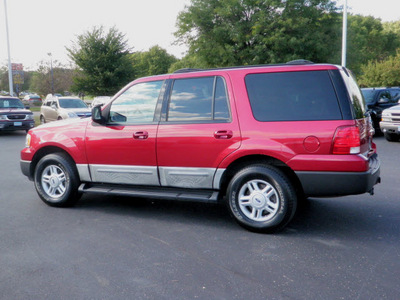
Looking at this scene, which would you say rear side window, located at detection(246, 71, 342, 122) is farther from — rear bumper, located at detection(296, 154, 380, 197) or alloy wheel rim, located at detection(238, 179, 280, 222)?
alloy wheel rim, located at detection(238, 179, 280, 222)

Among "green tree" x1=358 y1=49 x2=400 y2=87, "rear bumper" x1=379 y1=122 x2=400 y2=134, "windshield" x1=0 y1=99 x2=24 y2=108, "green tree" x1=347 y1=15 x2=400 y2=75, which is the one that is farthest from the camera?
"green tree" x1=347 y1=15 x2=400 y2=75

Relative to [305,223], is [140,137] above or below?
above

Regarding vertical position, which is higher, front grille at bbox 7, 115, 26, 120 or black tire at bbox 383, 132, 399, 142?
front grille at bbox 7, 115, 26, 120

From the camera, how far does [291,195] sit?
4.40 meters

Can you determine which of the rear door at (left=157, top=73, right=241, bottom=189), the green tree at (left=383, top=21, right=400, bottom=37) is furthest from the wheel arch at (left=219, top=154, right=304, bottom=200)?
the green tree at (left=383, top=21, right=400, bottom=37)

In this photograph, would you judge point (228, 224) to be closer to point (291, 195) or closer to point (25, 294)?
point (291, 195)

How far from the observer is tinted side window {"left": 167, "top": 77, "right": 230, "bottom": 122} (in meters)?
4.76

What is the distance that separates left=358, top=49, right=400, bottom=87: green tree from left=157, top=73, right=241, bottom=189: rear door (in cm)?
3369

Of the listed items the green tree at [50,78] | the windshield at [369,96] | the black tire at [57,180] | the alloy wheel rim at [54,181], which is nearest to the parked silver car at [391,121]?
the windshield at [369,96]

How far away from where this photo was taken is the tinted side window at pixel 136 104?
5180 millimetres

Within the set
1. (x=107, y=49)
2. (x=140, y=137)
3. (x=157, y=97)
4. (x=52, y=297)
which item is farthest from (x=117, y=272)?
(x=107, y=49)

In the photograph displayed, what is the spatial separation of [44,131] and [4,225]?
4.95 feet

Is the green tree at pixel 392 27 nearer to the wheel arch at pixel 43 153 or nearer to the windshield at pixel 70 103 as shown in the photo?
the windshield at pixel 70 103

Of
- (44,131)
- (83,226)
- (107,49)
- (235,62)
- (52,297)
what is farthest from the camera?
(107,49)
